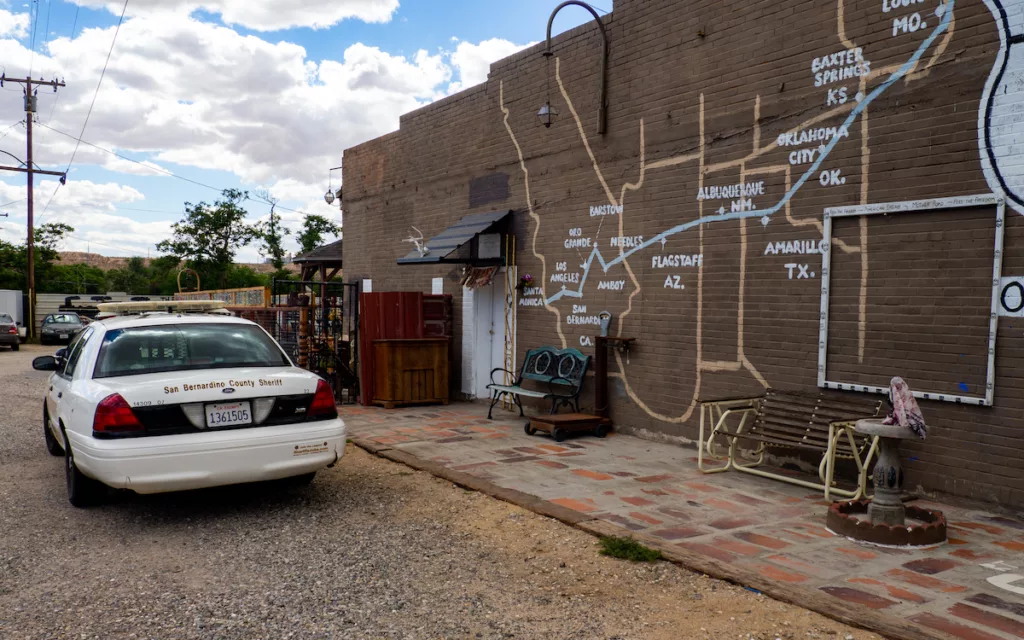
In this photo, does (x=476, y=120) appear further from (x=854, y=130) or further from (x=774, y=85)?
(x=854, y=130)

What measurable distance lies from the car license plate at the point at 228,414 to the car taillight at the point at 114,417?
1.38 feet

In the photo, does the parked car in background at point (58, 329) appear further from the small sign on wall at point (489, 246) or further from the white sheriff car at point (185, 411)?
the white sheriff car at point (185, 411)

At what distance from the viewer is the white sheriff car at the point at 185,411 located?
15.9 ft

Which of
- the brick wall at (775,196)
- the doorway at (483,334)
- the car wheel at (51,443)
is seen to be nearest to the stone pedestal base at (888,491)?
the brick wall at (775,196)

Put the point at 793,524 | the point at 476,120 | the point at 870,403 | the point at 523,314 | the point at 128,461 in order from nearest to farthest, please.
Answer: the point at 128,461, the point at 793,524, the point at 870,403, the point at 523,314, the point at 476,120

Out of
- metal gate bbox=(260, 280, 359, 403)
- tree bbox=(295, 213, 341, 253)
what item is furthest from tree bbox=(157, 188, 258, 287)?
metal gate bbox=(260, 280, 359, 403)

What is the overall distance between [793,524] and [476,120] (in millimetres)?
8082

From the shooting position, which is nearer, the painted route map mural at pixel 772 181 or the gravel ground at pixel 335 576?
the gravel ground at pixel 335 576

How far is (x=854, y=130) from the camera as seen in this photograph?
6.47m

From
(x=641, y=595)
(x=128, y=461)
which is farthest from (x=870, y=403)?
(x=128, y=461)

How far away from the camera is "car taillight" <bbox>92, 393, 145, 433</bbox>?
4836mm

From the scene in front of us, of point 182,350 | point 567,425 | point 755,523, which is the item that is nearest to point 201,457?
point 182,350

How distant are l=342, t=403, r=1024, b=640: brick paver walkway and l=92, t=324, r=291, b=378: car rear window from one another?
82.3 inches

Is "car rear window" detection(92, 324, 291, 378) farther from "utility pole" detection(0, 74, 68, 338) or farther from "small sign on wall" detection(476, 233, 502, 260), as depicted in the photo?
"utility pole" detection(0, 74, 68, 338)
